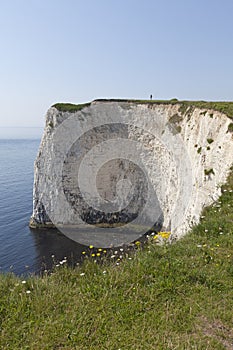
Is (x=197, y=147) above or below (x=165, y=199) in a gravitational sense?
above

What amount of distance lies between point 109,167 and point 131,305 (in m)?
28.6

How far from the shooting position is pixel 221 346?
3846 millimetres

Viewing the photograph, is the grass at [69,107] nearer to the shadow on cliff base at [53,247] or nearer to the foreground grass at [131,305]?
the shadow on cliff base at [53,247]

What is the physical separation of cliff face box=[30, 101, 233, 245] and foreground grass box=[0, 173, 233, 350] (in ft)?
68.8

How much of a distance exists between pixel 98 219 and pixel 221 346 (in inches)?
1160

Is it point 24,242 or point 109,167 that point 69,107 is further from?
point 24,242

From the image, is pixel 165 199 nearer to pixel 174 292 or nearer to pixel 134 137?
pixel 134 137

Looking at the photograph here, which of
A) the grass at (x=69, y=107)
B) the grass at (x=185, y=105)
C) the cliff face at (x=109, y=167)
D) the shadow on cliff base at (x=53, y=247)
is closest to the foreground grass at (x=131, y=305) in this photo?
the grass at (x=185, y=105)

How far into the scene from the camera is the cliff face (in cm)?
2870

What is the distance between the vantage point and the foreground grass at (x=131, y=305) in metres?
4.06

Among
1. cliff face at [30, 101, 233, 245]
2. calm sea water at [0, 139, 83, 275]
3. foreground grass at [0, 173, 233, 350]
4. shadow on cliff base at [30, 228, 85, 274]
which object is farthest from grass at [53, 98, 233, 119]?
shadow on cliff base at [30, 228, 85, 274]

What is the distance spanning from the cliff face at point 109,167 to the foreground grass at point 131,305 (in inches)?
826

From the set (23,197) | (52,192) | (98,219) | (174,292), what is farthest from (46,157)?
(174,292)

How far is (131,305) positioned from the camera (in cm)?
473
